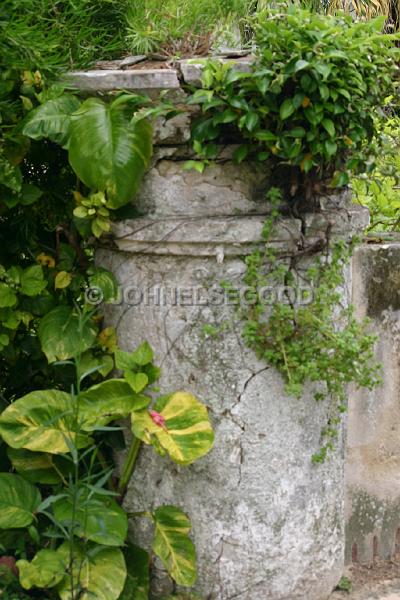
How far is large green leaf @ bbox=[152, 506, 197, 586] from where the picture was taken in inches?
116

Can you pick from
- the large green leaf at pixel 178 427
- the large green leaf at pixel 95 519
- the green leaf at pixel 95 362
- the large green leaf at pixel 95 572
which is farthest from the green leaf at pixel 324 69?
the large green leaf at pixel 95 572

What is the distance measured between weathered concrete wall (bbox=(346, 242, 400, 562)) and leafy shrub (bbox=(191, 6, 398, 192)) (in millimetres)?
809

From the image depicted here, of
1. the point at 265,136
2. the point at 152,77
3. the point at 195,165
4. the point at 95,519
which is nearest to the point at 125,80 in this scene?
the point at 152,77

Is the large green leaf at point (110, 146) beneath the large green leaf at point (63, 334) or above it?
above

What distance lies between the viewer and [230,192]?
2877 millimetres

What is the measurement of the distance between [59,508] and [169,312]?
2.38 ft

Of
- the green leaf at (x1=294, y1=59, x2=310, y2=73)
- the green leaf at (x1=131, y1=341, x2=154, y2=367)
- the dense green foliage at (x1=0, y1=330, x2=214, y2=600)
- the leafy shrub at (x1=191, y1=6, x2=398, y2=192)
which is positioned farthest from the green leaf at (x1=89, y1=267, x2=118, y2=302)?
the green leaf at (x1=294, y1=59, x2=310, y2=73)

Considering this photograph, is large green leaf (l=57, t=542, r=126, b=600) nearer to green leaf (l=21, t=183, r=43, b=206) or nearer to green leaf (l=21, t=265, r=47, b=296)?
green leaf (l=21, t=265, r=47, b=296)

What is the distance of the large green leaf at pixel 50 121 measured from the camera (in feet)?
9.15

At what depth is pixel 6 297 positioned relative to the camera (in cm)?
302

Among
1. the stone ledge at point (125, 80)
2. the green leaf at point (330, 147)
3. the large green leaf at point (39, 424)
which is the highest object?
the stone ledge at point (125, 80)

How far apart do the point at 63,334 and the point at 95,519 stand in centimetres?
62

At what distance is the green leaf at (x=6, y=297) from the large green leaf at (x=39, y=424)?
12.4 inches

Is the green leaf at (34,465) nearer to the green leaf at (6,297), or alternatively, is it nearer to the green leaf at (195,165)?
the green leaf at (6,297)
